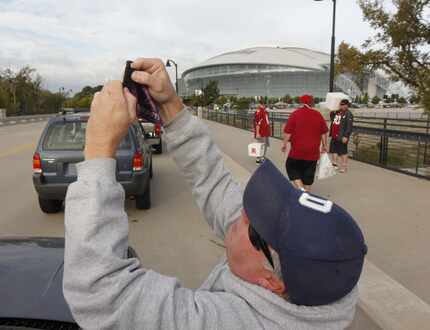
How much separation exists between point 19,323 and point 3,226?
4869 mm

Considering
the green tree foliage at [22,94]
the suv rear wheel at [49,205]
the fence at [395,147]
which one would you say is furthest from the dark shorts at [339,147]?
the green tree foliage at [22,94]

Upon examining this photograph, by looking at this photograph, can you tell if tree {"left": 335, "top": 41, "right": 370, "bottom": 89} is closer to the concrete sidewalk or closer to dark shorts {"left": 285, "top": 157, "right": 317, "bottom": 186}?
the concrete sidewalk

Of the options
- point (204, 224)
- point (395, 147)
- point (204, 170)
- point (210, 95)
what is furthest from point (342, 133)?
point (210, 95)

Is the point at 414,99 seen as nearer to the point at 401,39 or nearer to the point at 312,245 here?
the point at 401,39

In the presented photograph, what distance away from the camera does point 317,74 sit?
123 m

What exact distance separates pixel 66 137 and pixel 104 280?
5.88 meters

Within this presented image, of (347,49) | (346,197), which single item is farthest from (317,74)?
(346,197)

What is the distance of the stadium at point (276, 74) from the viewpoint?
12219 centimetres

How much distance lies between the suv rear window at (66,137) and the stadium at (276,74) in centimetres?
11834

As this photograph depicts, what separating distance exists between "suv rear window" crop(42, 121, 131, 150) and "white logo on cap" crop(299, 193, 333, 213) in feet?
18.4

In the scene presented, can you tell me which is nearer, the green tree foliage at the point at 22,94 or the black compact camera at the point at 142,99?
the black compact camera at the point at 142,99

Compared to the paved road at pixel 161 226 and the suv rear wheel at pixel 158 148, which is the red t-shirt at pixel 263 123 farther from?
the suv rear wheel at pixel 158 148

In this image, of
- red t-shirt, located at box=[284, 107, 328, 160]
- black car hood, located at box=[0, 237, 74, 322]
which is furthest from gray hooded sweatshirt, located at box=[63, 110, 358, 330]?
red t-shirt, located at box=[284, 107, 328, 160]

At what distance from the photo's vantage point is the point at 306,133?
6.62m
